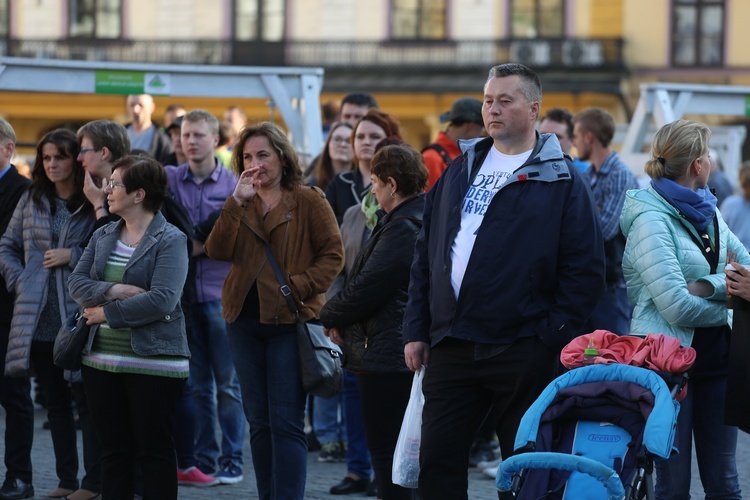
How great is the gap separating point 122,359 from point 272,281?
0.85 m

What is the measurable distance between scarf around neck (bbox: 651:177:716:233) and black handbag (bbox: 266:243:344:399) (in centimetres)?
187

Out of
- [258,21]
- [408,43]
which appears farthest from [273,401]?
[258,21]

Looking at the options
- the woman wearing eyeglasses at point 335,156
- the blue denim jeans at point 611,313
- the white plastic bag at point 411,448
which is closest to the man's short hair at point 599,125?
the blue denim jeans at point 611,313

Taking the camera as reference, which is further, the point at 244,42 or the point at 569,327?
the point at 244,42

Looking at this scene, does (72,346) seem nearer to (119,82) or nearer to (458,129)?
(458,129)

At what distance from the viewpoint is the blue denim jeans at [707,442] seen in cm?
596

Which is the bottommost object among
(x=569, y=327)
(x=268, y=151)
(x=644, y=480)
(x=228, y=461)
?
(x=228, y=461)

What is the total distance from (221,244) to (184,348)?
0.57m

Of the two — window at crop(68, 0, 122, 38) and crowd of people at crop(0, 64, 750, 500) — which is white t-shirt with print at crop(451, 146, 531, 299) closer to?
crowd of people at crop(0, 64, 750, 500)

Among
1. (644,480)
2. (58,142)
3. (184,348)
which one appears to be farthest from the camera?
(58,142)

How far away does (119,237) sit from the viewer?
686 centimetres

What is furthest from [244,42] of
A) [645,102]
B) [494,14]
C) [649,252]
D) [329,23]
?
[649,252]

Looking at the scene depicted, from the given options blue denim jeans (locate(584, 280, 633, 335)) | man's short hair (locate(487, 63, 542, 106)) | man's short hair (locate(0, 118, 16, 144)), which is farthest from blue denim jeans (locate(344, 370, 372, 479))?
man's short hair (locate(487, 63, 542, 106))

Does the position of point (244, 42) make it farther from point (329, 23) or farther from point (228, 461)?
point (228, 461)
